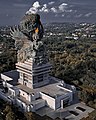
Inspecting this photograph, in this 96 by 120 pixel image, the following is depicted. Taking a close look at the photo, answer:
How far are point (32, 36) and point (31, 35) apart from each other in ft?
0.66

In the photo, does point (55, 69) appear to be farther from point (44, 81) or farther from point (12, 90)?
point (12, 90)

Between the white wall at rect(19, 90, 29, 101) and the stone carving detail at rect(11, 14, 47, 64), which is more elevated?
the stone carving detail at rect(11, 14, 47, 64)

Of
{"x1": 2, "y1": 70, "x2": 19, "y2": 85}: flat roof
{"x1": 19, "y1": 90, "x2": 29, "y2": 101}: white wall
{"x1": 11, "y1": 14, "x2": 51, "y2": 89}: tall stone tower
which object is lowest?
{"x1": 19, "y1": 90, "x2": 29, "y2": 101}: white wall

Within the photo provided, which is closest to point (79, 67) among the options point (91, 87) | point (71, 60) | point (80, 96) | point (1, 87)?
point (71, 60)

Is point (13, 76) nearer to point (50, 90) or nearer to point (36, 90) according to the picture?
point (36, 90)

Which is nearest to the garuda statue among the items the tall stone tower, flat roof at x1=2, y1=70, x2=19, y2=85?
the tall stone tower

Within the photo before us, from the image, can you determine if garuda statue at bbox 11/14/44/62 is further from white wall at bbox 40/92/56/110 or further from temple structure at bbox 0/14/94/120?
white wall at bbox 40/92/56/110

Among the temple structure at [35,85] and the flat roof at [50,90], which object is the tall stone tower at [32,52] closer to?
the temple structure at [35,85]

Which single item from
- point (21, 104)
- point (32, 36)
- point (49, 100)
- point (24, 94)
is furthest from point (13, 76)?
point (49, 100)

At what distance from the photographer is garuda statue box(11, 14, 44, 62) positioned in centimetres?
3014

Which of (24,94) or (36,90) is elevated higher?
(36,90)

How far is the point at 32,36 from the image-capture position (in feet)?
100.0

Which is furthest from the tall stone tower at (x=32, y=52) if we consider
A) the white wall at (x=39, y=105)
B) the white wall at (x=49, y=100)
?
the white wall at (x=39, y=105)

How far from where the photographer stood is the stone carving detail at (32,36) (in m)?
30.1
